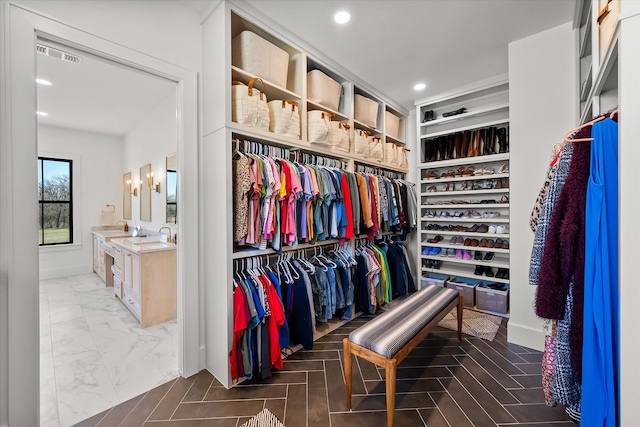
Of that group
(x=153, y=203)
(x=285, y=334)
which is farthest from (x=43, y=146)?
(x=285, y=334)

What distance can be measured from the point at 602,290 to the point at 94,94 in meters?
5.15

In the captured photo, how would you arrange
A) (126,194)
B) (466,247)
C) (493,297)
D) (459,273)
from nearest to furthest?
(493,297)
(466,247)
(459,273)
(126,194)

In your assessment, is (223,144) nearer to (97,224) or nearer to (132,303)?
(132,303)

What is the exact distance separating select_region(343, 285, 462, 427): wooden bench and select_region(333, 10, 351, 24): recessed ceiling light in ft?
7.60

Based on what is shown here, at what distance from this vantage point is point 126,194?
17.4ft

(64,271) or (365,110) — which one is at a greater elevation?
(365,110)

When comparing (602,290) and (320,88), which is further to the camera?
(320,88)

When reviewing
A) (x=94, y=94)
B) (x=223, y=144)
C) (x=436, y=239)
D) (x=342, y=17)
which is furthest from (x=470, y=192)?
(x=94, y=94)

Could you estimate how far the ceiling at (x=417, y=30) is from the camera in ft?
6.69

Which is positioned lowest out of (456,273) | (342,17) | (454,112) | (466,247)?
(456,273)

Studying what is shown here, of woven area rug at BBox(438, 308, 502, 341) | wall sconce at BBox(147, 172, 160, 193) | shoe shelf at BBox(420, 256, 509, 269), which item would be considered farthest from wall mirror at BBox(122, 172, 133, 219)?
woven area rug at BBox(438, 308, 502, 341)

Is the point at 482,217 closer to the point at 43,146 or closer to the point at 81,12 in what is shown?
the point at 81,12

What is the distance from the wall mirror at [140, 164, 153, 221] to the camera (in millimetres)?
4197

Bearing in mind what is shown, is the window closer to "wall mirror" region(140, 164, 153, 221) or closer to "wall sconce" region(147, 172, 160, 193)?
"wall mirror" region(140, 164, 153, 221)
